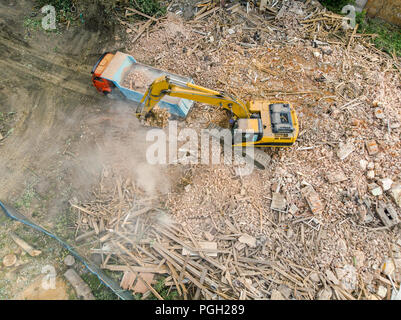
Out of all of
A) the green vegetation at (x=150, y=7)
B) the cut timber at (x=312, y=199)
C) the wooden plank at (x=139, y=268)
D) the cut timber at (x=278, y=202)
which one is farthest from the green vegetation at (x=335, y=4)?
the wooden plank at (x=139, y=268)

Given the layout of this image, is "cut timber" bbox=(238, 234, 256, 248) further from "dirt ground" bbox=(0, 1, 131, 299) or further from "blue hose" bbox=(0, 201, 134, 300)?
"dirt ground" bbox=(0, 1, 131, 299)

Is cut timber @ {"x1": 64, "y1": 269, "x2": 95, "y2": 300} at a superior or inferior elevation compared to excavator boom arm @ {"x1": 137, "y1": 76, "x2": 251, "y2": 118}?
inferior

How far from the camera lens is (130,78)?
42.8 ft

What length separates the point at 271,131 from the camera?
11078 mm

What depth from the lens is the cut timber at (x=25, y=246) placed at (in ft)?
35.5

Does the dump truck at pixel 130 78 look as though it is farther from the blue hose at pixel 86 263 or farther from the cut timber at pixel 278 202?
the blue hose at pixel 86 263

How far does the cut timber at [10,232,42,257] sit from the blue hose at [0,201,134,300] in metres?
0.60

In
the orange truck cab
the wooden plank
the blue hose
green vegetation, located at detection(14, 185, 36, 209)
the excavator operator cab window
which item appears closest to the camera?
the blue hose

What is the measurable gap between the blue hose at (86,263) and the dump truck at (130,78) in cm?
636

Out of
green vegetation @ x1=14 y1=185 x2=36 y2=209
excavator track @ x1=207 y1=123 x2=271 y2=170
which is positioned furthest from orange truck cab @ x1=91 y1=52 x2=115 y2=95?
excavator track @ x1=207 y1=123 x2=271 y2=170

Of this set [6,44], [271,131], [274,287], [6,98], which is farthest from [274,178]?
[6,44]

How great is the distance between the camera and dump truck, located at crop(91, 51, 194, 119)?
12719 millimetres

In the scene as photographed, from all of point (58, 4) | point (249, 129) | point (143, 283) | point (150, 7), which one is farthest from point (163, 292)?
point (58, 4)

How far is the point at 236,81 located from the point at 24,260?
37.2 ft
